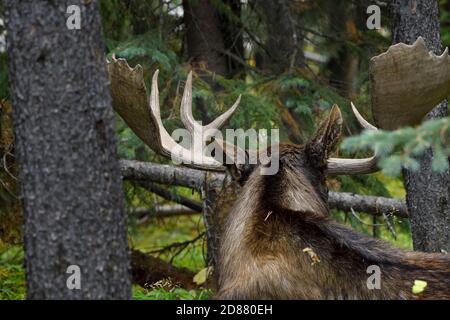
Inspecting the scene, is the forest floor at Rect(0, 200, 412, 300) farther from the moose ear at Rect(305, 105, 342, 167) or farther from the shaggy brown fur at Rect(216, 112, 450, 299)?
the shaggy brown fur at Rect(216, 112, 450, 299)

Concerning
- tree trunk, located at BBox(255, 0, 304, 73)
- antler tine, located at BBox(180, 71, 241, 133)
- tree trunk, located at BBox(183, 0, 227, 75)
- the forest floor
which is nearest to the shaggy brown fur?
antler tine, located at BBox(180, 71, 241, 133)

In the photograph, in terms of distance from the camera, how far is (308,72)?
31.4 feet

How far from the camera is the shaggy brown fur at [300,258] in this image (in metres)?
5.22

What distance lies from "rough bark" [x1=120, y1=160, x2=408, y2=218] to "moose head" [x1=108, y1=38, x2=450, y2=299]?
2275 millimetres

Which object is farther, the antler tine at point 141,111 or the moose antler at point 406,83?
the antler tine at point 141,111

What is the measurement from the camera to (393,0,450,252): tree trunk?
22.7 feet

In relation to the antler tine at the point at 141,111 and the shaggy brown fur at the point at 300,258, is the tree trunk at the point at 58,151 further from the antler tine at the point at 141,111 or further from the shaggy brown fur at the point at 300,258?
the antler tine at the point at 141,111

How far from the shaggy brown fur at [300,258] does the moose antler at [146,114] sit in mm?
850

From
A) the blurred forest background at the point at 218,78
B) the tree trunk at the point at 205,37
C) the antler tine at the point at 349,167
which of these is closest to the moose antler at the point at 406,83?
the antler tine at the point at 349,167

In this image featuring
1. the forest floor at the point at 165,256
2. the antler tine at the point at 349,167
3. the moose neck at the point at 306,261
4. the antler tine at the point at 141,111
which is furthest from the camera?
the forest floor at the point at 165,256

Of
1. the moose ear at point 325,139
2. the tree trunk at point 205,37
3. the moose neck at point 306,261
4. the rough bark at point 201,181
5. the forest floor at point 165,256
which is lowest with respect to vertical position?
the forest floor at point 165,256

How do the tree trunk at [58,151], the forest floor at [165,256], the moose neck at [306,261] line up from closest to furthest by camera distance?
the tree trunk at [58,151] → the moose neck at [306,261] → the forest floor at [165,256]
